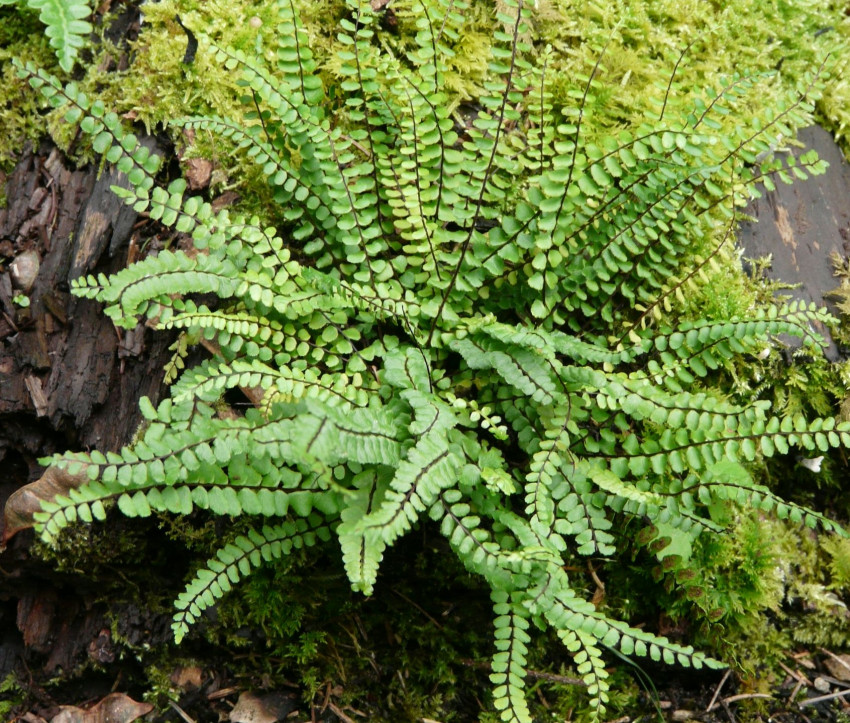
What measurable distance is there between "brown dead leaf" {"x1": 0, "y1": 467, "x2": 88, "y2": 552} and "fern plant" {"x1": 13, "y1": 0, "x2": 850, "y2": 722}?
301 mm

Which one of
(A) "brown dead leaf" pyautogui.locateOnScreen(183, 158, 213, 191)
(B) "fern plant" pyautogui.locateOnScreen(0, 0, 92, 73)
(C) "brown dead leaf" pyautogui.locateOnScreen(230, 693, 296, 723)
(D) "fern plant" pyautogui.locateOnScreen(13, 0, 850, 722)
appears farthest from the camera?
(A) "brown dead leaf" pyautogui.locateOnScreen(183, 158, 213, 191)

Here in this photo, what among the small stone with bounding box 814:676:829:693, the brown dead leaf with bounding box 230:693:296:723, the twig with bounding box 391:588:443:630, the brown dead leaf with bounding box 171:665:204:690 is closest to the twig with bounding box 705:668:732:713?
the small stone with bounding box 814:676:829:693

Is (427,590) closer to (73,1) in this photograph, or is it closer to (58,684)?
(58,684)

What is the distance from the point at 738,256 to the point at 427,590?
2.06m

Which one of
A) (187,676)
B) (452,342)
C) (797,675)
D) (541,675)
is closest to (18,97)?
(452,342)

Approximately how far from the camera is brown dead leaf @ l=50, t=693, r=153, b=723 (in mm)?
2971

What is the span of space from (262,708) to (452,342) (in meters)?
1.68

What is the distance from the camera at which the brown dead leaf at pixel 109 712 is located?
2971 millimetres

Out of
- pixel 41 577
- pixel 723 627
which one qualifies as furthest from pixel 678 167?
pixel 41 577

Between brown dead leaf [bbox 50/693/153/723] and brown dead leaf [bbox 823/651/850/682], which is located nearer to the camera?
brown dead leaf [bbox 50/693/153/723]

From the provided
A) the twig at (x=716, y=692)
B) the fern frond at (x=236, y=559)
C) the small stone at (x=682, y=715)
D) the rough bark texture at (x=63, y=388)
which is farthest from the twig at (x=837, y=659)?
the rough bark texture at (x=63, y=388)

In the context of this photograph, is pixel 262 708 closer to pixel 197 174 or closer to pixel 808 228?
pixel 197 174

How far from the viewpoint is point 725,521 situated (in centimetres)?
310

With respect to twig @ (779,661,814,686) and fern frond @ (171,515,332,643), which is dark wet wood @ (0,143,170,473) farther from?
twig @ (779,661,814,686)
